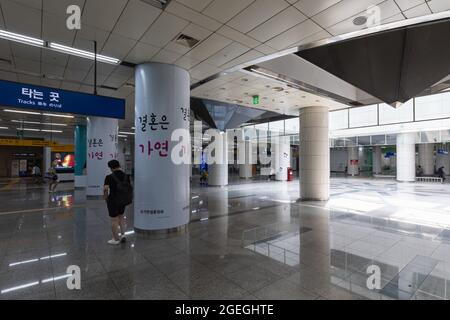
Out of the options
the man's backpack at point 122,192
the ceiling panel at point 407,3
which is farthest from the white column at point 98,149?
the ceiling panel at point 407,3

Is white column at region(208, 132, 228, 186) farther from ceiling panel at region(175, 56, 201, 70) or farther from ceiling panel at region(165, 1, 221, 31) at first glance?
ceiling panel at region(165, 1, 221, 31)

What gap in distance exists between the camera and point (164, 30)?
169 inches

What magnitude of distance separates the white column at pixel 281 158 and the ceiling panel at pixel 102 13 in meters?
18.6

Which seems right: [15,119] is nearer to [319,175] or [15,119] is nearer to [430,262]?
[319,175]

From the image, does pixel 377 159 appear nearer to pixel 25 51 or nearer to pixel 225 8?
pixel 225 8

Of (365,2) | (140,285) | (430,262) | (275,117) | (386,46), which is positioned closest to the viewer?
(140,285)

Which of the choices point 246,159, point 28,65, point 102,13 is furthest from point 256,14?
point 246,159

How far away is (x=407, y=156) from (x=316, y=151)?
15.2m

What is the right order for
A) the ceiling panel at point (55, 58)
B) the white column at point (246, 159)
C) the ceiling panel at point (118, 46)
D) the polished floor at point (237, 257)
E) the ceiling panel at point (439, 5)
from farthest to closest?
the white column at point (246, 159), the ceiling panel at point (55, 58), the ceiling panel at point (118, 46), the ceiling panel at point (439, 5), the polished floor at point (237, 257)

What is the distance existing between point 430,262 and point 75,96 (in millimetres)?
7201

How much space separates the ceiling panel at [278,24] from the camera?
12.7 feet

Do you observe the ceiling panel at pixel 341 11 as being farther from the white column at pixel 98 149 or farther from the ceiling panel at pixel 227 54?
the white column at pixel 98 149

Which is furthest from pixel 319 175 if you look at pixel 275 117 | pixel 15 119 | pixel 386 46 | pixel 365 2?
pixel 15 119

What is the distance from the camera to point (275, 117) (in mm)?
15609
